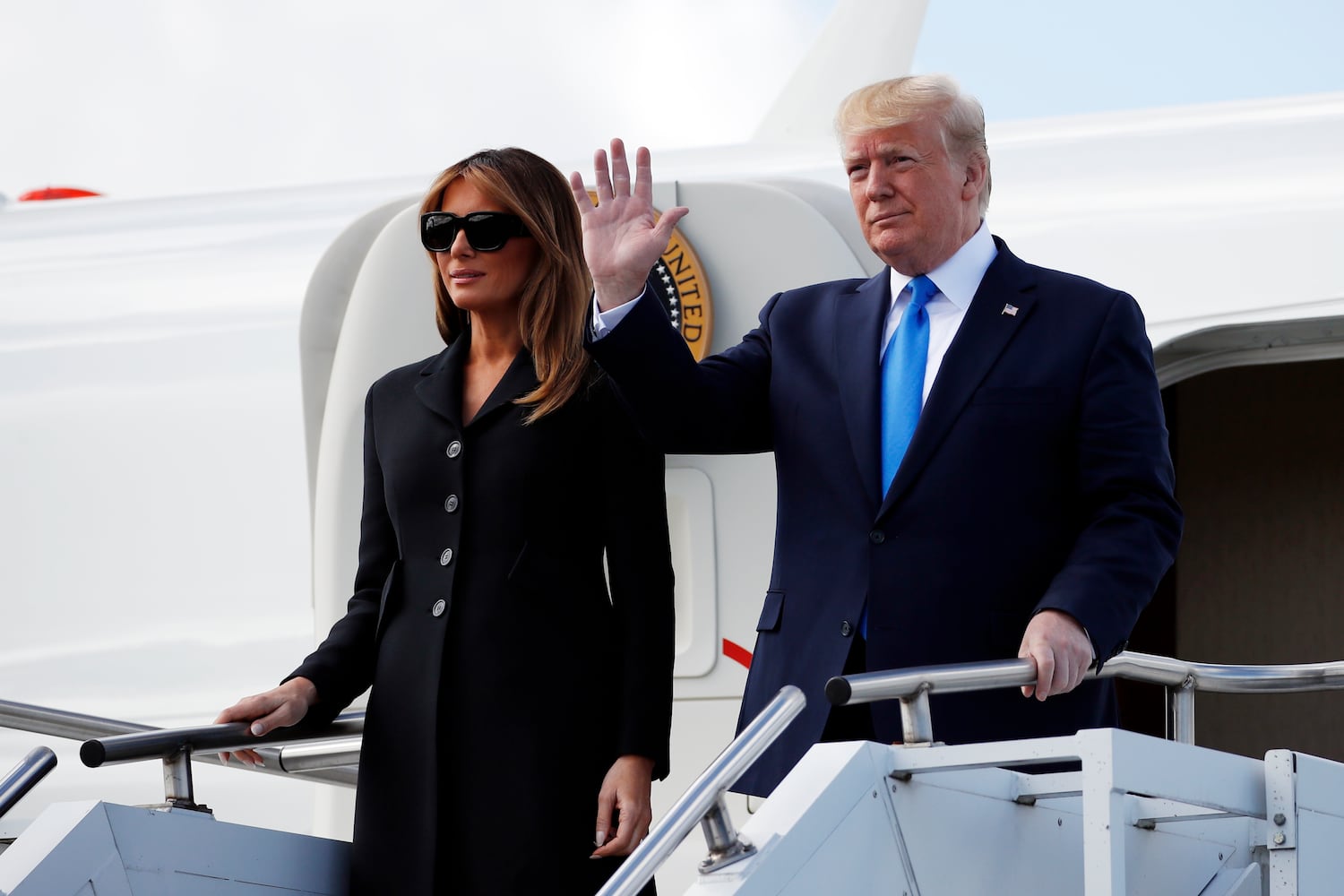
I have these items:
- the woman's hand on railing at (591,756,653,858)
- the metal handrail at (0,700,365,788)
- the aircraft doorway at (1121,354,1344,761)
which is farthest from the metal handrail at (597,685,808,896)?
the aircraft doorway at (1121,354,1344,761)

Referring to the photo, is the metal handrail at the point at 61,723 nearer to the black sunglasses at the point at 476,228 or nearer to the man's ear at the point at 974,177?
the black sunglasses at the point at 476,228

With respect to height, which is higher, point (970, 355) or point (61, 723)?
point (970, 355)

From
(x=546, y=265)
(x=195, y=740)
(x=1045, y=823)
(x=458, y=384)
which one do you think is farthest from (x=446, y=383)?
(x=1045, y=823)

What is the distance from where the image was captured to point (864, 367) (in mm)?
2385

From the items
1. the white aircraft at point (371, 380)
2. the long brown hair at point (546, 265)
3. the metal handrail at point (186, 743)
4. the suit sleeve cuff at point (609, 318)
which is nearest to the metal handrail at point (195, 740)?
the metal handrail at point (186, 743)

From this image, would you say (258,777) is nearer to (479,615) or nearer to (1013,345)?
(479,615)

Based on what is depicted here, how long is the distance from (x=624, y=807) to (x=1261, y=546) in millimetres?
4570

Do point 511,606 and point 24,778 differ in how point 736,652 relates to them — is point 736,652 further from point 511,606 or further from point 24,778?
point 24,778

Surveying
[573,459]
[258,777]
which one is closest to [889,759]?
[573,459]

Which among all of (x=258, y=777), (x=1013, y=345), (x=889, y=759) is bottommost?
(x=258, y=777)

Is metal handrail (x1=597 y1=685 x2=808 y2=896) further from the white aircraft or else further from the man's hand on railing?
the white aircraft

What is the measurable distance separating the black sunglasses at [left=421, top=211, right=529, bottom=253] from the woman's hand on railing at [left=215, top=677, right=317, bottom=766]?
69 cm

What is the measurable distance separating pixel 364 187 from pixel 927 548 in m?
3.40

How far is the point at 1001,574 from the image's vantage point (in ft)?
7.46
